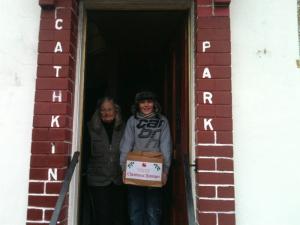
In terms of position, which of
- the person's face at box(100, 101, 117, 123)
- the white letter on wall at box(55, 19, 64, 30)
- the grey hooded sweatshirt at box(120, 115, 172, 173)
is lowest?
the grey hooded sweatshirt at box(120, 115, 172, 173)

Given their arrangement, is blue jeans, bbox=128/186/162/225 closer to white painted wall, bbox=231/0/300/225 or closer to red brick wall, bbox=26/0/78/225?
red brick wall, bbox=26/0/78/225

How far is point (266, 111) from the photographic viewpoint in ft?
11.1

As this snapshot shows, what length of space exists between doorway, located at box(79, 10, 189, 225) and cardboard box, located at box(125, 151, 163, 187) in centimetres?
28

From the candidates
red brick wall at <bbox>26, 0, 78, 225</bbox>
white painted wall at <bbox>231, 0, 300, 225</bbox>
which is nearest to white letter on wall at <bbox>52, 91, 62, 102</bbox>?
red brick wall at <bbox>26, 0, 78, 225</bbox>

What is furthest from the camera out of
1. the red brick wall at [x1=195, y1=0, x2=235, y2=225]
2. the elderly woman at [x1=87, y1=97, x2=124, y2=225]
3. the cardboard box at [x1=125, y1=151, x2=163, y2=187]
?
the elderly woman at [x1=87, y1=97, x2=124, y2=225]

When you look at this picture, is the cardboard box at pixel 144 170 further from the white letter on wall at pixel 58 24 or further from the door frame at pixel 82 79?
the white letter on wall at pixel 58 24

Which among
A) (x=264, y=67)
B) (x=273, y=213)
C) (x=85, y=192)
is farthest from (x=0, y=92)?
(x=273, y=213)

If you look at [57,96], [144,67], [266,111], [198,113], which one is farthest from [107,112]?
[144,67]

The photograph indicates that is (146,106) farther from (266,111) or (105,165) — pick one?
(266,111)

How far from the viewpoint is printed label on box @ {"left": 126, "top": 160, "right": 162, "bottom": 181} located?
3.67 m

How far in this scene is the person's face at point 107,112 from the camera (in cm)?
423

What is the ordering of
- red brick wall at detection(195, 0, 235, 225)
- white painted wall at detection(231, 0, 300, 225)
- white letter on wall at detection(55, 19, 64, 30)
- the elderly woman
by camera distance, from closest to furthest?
1. red brick wall at detection(195, 0, 235, 225)
2. white painted wall at detection(231, 0, 300, 225)
3. white letter on wall at detection(55, 19, 64, 30)
4. the elderly woman

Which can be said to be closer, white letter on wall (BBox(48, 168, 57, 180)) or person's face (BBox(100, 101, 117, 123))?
white letter on wall (BBox(48, 168, 57, 180))

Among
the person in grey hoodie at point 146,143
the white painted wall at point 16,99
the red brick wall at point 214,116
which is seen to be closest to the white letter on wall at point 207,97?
the red brick wall at point 214,116
